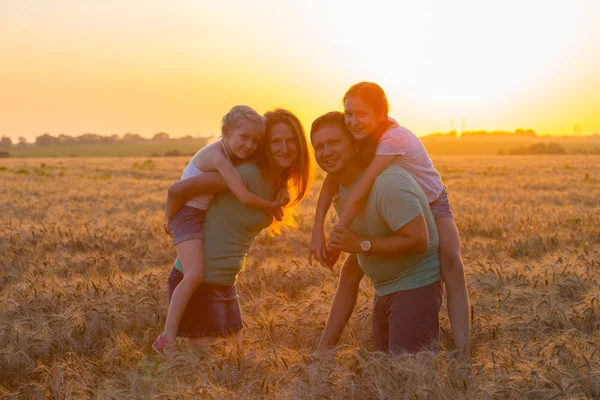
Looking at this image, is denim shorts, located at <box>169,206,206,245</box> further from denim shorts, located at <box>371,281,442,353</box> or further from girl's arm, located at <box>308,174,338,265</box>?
denim shorts, located at <box>371,281,442,353</box>

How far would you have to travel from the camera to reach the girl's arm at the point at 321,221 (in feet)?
14.6

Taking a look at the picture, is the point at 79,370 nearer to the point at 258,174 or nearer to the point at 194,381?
the point at 194,381

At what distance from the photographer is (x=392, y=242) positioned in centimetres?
398

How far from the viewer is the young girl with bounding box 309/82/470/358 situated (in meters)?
4.17

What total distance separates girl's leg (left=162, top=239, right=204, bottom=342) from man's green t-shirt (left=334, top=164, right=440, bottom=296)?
45.7 inches

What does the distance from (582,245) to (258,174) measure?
5.31m

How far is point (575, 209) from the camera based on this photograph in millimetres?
12000

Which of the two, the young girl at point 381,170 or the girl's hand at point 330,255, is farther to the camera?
the girl's hand at point 330,255

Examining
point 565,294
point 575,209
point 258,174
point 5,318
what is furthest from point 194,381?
point 575,209

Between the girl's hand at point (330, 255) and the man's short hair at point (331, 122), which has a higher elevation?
the man's short hair at point (331, 122)

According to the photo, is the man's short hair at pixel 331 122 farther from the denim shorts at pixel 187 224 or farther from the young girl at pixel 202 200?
the denim shorts at pixel 187 224

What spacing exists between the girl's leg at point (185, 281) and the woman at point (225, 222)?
106mm

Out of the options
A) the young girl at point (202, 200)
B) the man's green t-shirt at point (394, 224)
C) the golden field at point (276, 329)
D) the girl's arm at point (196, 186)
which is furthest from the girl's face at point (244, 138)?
the golden field at point (276, 329)

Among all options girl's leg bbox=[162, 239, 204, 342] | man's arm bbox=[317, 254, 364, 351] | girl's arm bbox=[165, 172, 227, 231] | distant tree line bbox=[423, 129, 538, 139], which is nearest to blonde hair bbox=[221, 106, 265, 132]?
girl's arm bbox=[165, 172, 227, 231]
